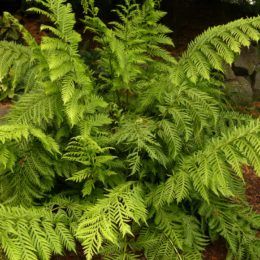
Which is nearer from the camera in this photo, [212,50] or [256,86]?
[212,50]

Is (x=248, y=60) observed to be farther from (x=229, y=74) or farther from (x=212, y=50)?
(x=212, y=50)

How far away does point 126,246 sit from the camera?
2822mm

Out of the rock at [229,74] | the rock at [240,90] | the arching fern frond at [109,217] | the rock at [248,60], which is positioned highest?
the rock at [248,60]

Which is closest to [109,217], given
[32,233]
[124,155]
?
[32,233]

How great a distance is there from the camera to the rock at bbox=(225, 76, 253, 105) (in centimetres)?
551

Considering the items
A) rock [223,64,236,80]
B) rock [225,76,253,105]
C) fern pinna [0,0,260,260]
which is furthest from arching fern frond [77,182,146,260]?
rock [223,64,236,80]

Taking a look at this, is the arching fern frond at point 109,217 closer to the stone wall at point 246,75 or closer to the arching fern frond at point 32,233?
the arching fern frond at point 32,233

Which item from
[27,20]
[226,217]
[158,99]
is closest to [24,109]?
[158,99]

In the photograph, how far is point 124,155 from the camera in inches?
125

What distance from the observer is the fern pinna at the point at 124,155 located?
8.71ft

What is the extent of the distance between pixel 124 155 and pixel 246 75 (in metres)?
3.54

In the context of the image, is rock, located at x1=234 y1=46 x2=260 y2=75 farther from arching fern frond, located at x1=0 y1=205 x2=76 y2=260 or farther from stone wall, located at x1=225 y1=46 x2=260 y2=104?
arching fern frond, located at x1=0 y1=205 x2=76 y2=260

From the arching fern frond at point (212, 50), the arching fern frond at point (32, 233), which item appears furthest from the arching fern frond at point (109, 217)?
the arching fern frond at point (212, 50)

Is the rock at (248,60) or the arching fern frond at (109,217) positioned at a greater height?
the rock at (248,60)
